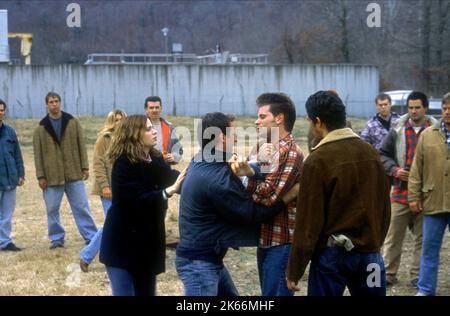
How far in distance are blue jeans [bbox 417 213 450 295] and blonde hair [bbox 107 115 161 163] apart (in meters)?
2.90

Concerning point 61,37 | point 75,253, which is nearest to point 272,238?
point 75,253

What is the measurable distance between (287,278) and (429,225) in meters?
2.53

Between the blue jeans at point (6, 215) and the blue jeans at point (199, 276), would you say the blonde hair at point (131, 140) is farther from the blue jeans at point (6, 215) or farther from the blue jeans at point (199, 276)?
the blue jeans at point (6, 215)

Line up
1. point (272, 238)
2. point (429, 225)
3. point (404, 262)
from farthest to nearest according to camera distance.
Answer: point (404, 262), point (429, 225), point (272, 238)

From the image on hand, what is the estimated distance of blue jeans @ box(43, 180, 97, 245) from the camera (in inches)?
332

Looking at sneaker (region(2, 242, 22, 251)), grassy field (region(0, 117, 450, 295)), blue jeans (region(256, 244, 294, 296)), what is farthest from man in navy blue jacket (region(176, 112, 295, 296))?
sneaker (region(2, 242, 22, 251))

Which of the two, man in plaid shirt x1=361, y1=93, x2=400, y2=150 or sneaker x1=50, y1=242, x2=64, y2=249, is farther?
sneaker x1=50, y1=242, x2=64, y2=249

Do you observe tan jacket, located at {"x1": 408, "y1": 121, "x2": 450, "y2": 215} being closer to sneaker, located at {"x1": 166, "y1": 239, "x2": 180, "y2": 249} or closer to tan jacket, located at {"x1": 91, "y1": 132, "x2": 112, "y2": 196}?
sneaker, located at {"x1": 166, "y1": 239, "x2": 180, "y2": 249}

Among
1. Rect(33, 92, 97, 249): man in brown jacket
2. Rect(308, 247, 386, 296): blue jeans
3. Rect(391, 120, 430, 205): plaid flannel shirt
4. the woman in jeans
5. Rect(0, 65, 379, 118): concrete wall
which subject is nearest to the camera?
Rect(308, 247, 386, 296): blue jeans

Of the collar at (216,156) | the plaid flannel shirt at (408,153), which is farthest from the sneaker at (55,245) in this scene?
the collar at (216,156)

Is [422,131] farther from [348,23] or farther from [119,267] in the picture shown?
[348,23]

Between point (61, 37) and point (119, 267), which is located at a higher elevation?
point (61, 37)

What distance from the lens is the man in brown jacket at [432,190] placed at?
19.1 ft

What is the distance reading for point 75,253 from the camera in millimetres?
8016
